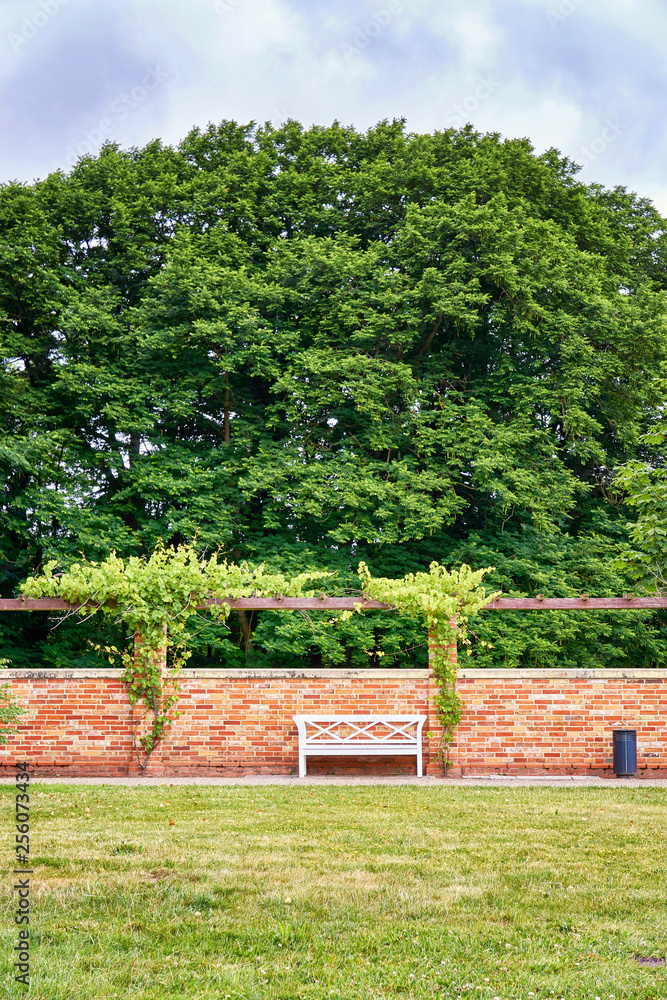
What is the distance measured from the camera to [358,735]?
10.9 m

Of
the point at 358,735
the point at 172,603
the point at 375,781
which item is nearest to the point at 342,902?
the point at 375,781

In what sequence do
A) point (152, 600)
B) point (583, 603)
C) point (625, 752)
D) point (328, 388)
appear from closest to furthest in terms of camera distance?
point (625, 752), point (152, 600), point (583, 603), point (328, 388)

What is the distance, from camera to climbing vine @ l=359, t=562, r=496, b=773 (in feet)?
35.7

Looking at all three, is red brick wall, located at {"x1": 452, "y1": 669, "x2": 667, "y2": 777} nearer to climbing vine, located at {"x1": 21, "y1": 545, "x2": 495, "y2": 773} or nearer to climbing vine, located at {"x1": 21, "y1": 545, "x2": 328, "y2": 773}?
climbing vine, located at {"x1": 21, "y1": 545, "x2": 495, "y2": 773}

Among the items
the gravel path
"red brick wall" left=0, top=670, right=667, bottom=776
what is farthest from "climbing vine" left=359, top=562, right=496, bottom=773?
the gravel path

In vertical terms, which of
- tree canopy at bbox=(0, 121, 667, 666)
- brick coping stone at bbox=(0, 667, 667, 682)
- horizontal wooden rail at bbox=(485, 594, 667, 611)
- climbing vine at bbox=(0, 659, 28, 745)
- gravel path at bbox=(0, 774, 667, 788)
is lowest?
gravel path at bbox=(0, 774, 667, 788)

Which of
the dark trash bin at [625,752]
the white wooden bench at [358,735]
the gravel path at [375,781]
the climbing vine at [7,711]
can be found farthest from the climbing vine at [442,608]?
the climbing vine at [7,711]

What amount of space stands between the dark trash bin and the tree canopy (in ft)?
20.9

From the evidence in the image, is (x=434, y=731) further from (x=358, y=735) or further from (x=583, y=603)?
(x=583, y=603)

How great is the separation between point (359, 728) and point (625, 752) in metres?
3.28

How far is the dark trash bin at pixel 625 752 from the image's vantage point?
10688 millimetres

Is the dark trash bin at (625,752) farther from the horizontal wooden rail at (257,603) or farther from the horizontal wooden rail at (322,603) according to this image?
the horizontal wooden rail at (257,603)

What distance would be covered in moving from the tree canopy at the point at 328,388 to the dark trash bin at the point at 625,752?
6360mm

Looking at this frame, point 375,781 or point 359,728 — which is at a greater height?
point 359,728
